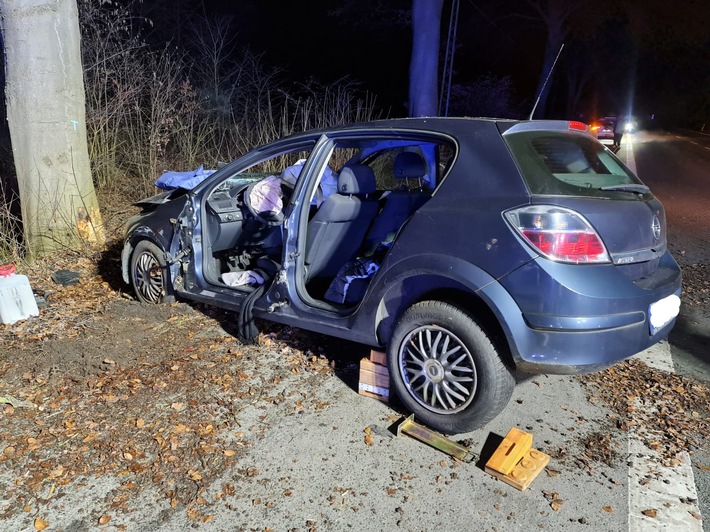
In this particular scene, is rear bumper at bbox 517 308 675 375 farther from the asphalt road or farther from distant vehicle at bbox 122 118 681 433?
the asphalt road

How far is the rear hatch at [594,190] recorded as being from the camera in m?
3.02

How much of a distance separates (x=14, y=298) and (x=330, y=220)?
285cm

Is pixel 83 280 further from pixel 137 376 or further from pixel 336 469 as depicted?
pixel 336 469

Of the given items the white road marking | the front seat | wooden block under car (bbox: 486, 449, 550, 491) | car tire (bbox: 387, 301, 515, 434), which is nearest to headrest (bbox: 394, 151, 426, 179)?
the front seat

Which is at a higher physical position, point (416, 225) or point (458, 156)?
point (458, 156)

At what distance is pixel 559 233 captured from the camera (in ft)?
9.59

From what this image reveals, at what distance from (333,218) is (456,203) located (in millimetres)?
1211

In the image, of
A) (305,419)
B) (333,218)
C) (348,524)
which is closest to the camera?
(348,524)

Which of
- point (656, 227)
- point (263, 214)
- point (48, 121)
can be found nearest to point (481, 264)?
point (656, 227)

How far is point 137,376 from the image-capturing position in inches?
158

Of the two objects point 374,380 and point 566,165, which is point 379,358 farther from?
point 566,165

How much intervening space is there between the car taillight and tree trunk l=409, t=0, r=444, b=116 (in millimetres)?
12606

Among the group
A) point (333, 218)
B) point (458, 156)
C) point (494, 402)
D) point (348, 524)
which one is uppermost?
point (458, 156)

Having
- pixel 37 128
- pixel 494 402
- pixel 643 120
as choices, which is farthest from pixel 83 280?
pixel 643 120
